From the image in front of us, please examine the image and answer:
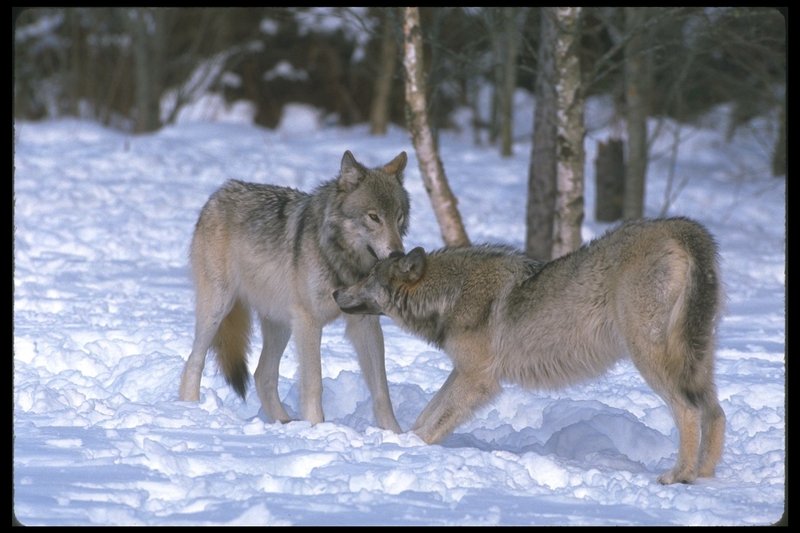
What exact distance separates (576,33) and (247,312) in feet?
13.2

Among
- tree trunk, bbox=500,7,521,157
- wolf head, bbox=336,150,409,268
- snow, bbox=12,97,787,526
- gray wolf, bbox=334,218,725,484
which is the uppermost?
tree trunk, bbox=500,7,521,157

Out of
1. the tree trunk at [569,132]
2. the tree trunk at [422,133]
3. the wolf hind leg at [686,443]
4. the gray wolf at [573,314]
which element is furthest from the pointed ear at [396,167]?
the tree trunk at [422,133]

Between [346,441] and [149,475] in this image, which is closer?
[149,475]

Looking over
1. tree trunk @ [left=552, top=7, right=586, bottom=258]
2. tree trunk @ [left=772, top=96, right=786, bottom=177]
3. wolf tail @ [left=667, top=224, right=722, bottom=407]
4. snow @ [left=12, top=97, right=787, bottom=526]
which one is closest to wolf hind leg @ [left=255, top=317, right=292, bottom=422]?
snow @ [left=12, top=97, right=787, bottom=526]

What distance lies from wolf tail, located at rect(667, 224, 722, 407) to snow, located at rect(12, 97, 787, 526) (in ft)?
1.33

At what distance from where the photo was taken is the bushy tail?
6.63 m

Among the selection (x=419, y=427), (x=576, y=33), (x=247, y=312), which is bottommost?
(x=419, y=427)

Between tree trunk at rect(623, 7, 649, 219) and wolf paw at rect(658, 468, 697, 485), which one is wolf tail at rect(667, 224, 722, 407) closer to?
wolf paw at rect(658, 468, 697, 485)

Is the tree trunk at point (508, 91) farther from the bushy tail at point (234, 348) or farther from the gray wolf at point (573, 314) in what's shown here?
the gray wolf at point (573, 314)

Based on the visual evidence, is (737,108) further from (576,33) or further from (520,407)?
(520,407)

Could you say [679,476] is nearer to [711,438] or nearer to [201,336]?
[711,438]

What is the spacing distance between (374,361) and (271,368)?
2.68 feet

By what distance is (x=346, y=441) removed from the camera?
5141 millimetres

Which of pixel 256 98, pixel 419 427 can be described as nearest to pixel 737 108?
pixel 256 98
